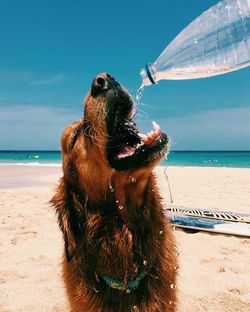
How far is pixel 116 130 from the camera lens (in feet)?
9.25

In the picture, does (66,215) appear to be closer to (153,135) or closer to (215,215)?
(153,135)

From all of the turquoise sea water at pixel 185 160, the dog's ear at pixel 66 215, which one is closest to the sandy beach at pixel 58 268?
the dog's ear at pixel 66 215

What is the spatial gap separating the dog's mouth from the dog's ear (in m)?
0.51

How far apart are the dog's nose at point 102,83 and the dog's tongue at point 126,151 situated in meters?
0.47

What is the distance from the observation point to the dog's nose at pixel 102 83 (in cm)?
262

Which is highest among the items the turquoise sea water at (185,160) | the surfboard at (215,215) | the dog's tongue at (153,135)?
the dog's tongue at (153,135)

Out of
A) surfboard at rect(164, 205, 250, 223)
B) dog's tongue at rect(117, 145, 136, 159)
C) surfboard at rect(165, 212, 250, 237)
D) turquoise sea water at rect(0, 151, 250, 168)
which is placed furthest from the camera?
turquoise sea water at rect(0, 151, 250, 168)

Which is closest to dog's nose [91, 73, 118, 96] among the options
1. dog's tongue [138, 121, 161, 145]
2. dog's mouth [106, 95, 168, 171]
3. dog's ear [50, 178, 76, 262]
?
dog's mouth [106, 95, 168, 171]

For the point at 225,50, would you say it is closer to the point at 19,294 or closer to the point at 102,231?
the point at 102,231

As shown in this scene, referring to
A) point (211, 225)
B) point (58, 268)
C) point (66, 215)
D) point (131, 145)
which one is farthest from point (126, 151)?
point (211, 225)

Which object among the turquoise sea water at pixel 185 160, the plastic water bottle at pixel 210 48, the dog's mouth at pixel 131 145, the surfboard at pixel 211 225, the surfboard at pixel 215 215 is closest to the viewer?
the dog's mouth at pixel 131 145

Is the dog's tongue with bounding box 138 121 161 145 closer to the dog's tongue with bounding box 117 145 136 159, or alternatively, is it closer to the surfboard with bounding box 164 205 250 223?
the dog's tongue with bounding box 117 145 136 159

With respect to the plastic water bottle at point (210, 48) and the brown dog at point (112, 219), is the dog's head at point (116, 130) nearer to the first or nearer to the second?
the brown dog at point (112, 219)

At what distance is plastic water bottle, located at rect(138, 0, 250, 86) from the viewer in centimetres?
338
